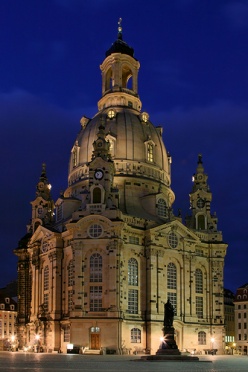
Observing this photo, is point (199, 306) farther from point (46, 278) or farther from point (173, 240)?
point (46, 278)

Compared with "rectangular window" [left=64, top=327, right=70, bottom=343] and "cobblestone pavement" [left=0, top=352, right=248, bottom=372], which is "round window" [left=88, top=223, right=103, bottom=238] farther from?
"cobblestone pavement" [left=0, top=352, right=248, bottom=372]

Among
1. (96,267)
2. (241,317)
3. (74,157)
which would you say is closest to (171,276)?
(96,267)

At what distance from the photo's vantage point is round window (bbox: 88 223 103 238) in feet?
303

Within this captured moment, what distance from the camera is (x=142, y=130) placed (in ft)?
359

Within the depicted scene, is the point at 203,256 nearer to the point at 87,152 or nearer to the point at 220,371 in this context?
Answer: the point at 87,152

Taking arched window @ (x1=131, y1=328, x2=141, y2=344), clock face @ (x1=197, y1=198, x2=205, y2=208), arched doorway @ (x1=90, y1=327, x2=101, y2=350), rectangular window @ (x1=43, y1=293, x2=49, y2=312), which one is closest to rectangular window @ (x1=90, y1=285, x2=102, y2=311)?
arched doorway @ (x1=90, y1=327, x2=101, y2=350)

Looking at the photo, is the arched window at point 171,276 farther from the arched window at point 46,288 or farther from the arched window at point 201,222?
the arched window at point 46,288

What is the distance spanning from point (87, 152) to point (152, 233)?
20103 millimetres

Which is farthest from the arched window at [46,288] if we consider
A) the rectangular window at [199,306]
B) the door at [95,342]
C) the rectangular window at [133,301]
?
the rectangular window at [199,306]

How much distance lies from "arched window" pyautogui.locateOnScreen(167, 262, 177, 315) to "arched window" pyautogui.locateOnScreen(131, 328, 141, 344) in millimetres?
8183

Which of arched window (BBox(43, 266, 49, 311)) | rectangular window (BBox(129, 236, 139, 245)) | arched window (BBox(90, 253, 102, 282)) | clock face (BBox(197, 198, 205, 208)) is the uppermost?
clock face (BBox(197, 198, 205, 208))

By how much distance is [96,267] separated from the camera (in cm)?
9212

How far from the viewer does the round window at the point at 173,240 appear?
329 ft

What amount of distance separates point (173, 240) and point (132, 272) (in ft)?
31.7
